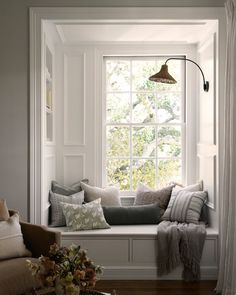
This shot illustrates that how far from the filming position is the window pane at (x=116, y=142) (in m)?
5.79

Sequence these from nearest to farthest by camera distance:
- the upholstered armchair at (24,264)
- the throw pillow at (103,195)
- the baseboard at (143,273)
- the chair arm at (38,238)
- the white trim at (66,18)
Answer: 1. the upholstered armchair at (24,264)
2. the chair arm at (38,238)
3. the white trim at (66,18)
4. the baseboard at (143,273)
5. the throw pillow at (103,195)

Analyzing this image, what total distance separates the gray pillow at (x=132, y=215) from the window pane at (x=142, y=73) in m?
1.49

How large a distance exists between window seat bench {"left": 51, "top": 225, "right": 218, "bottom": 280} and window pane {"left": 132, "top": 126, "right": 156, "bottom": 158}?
50.1 inches

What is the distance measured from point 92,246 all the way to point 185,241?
915 mm

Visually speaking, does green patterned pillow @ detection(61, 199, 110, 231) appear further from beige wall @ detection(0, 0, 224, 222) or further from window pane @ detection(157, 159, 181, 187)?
window pane @ detection(157, 159, 181, 187)

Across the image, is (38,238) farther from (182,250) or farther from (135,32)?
(135,32)

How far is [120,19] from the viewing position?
4570 millimetres

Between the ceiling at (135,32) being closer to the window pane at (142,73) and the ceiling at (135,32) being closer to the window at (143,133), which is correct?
the window pane at (142,73)

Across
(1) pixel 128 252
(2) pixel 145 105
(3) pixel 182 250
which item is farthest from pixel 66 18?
(3) pixel 182 250

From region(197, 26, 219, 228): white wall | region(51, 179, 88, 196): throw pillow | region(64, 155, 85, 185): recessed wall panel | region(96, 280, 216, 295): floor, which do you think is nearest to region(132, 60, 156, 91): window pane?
region(197, 26, 219, 228): white wall

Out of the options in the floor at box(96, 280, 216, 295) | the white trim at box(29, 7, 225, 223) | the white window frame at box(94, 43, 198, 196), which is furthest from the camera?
the white window frame at box(94, 43, 198, 196)

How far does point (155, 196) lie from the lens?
5.39 meters

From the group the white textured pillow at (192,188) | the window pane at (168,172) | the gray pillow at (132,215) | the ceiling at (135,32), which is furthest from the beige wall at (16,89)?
the window pane at (168,172)

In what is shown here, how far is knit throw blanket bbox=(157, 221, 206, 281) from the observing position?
4609mm
